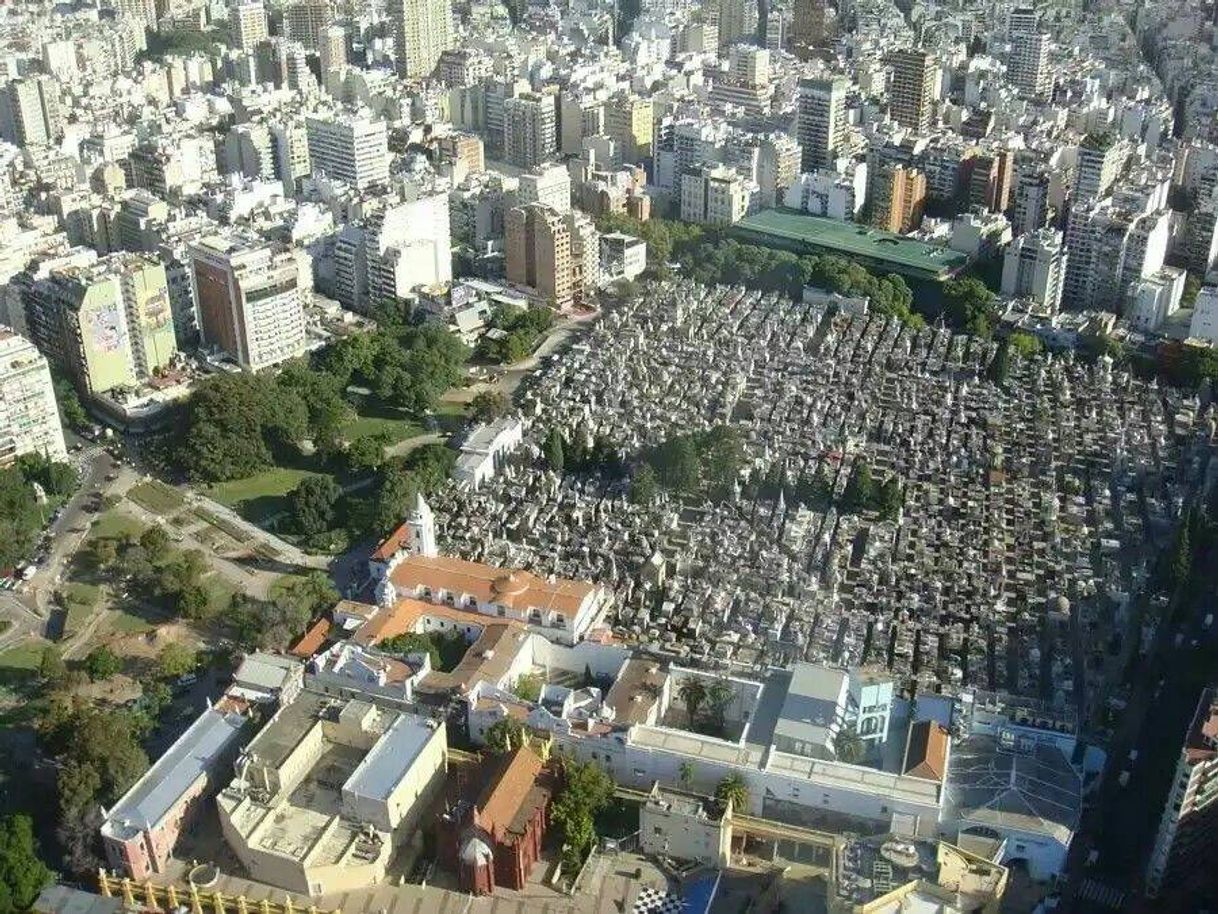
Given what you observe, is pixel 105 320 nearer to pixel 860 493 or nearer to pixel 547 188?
pixel 547 188

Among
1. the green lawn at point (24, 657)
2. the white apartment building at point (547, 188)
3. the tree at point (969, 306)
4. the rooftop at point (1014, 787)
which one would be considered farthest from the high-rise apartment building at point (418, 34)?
the rooftop at point (1014, 787)

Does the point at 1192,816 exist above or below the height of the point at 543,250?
below

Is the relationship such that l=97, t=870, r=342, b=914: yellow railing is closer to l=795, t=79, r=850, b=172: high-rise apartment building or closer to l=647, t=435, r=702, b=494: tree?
l=647, t=435, r=702, b=494: tree

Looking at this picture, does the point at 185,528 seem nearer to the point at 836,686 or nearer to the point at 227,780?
the point at 227,780

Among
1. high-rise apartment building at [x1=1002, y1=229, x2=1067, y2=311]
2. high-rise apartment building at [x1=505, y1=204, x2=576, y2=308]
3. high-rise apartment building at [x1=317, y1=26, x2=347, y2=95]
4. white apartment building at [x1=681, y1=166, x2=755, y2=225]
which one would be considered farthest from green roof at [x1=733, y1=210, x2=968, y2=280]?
high-rise apartment building at [x1=317, y1=26, x2=347, y2=95]

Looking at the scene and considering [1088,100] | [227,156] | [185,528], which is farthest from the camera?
[1088,100]

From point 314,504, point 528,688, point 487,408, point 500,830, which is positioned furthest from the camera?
point 487,408

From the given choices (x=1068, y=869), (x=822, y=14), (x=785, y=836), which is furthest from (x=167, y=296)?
(x=822, y=14)

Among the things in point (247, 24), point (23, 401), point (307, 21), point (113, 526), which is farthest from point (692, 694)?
point (247, 24)
